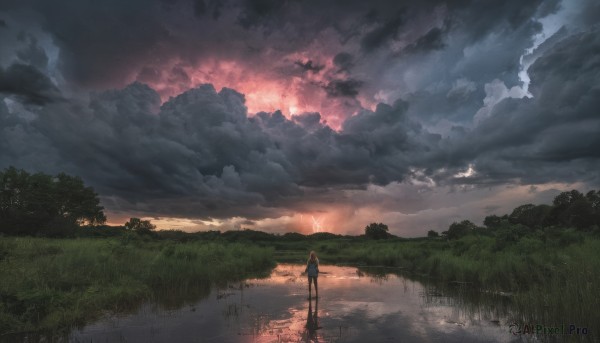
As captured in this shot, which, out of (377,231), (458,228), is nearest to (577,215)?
(458,228)

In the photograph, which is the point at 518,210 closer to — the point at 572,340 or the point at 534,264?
the point at 534,264

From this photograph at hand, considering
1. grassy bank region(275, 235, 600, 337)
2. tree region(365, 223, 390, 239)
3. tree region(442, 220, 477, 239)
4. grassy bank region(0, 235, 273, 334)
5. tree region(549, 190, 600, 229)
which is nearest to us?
grassy bank region(275, 235, 600, 337)

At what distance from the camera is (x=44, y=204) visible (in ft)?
245

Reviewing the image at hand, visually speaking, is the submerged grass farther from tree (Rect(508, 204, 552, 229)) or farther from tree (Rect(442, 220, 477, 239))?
A: tree (Rect(508, 204, 552, 229))

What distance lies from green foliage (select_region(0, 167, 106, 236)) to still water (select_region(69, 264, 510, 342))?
1984 inches

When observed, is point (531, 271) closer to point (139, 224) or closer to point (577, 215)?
point (577, 215)

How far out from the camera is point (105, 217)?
95.1m

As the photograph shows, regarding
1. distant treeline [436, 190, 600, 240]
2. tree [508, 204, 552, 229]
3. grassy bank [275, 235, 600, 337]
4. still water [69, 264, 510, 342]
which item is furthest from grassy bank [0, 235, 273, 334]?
tree [508, 204, 552, 229]

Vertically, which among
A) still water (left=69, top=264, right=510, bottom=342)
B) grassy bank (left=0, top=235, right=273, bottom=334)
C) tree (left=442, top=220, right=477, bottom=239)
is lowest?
still water (left=69, top=264, right=510, bottom=342)

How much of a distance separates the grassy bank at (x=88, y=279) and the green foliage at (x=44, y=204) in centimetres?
3825

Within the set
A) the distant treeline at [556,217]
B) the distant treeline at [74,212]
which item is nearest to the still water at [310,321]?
the distant treeline at [556,217]

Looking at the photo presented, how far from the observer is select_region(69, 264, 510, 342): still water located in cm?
1285

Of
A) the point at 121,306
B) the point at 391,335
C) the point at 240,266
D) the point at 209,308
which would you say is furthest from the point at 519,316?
the point at 240,266

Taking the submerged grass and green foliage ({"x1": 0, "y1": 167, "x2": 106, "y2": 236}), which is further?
green foliage ({"x1": 0, "y1": 167, "x2": 106, "y2": 236})
